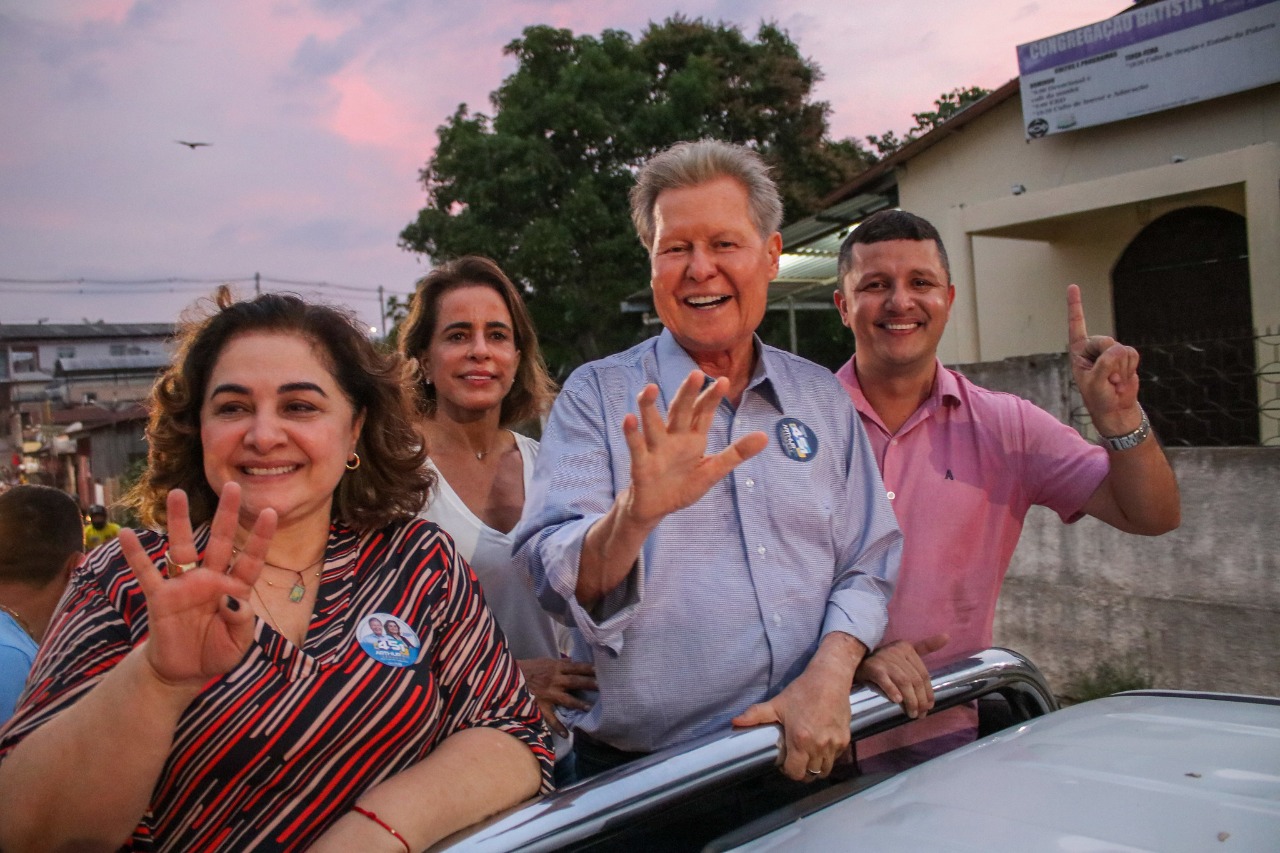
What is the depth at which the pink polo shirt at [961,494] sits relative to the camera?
7.94 feet

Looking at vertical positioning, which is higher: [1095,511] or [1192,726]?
[1095,511]

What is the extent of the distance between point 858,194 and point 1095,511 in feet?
33.0

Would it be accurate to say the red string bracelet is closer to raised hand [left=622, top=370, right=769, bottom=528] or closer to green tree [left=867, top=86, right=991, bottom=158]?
raised hand [left=622, top=370, right=769, bottom=528]

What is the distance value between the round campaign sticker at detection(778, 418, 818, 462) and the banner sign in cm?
842

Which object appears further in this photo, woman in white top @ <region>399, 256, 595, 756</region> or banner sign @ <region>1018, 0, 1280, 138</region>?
banner sign @ <region>1018, 0, 1280, 138</region>

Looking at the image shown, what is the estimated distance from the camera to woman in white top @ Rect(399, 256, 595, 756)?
8.78 feet

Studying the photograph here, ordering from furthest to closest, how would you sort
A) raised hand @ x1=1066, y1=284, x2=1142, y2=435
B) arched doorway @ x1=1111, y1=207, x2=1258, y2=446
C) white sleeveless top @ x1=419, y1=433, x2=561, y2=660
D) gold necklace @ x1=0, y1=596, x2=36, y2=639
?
arched doorway @ x1=1111, y1=207, x2=1258, y2=446, gold necklace @ x1=0, y1=596, x2=36, y2=639, white sleeveless top @ x1=419, y1=433, x2=561, y2=660, raised hand @ x1=1066, y1=284, x2=1142, y2=435

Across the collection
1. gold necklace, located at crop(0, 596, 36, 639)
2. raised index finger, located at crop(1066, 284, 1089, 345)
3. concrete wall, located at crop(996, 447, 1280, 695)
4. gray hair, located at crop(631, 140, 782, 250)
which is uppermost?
gray hair, located at crop(631, 140, 782, 250)

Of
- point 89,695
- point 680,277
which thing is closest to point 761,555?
point 680,277

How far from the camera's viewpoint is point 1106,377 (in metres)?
2.31

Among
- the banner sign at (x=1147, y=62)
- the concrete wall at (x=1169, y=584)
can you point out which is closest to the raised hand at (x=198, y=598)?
the concrete wall at (x=1169, y=584)

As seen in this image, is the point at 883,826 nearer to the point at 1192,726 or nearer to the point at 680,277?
the point at 1192,726

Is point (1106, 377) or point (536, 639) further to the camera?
point (536, 639)

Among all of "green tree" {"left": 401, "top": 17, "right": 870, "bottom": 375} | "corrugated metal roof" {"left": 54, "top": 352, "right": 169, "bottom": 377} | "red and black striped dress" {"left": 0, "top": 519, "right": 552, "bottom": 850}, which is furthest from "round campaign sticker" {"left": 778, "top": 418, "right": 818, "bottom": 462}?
"corrugated metal roof" {"left": 54, "top": 352, "right": 169, "bottom": 377}
